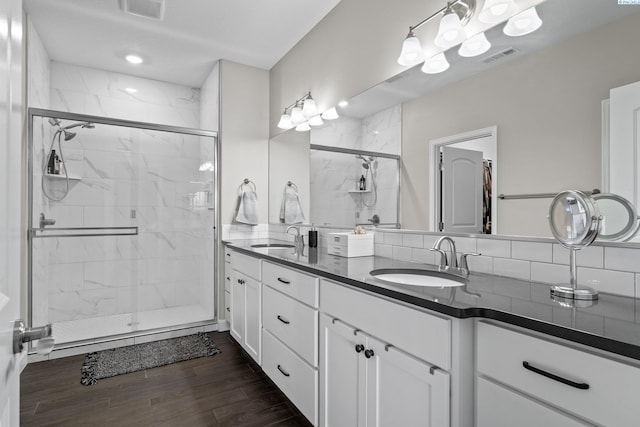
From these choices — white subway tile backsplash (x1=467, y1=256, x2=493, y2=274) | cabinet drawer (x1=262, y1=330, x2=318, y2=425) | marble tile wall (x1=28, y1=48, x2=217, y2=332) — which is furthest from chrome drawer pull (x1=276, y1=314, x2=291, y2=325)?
marble tile wall (x1=28, y1=48, x2=217, y2=332)

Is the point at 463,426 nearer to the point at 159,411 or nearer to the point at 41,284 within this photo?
the point at 159,411

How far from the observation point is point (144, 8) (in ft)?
8.09

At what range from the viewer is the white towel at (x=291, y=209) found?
3.07 metres

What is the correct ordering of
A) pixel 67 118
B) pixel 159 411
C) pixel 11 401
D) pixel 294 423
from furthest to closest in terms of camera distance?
pixel 67 118 < pixel 159 411 < pixel 294 423 < pixel 11 401

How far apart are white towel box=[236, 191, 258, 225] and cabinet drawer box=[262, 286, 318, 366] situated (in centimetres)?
125

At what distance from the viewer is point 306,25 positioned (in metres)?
2.83

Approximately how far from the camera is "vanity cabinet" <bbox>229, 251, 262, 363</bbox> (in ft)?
7.55

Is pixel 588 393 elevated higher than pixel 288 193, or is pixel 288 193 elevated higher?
pixel 288 193

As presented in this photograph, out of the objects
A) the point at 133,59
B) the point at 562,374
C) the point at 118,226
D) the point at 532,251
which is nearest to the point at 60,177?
the point at 118,226

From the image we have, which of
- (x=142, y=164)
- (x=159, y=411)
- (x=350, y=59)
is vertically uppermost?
(x=350, y=59)

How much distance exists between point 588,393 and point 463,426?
0.37 m

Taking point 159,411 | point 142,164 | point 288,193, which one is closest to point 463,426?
point 159,411

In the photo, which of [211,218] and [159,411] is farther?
[211,218]

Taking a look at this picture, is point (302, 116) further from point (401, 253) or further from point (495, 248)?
point (495, 248)
